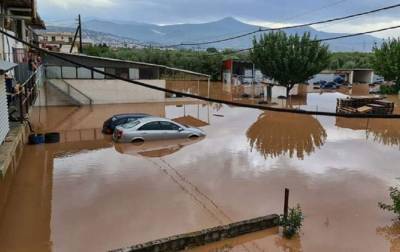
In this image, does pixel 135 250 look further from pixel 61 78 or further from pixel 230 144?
pixel 61 78

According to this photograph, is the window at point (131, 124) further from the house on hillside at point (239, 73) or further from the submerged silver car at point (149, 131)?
the house on hillside at point (239, 73)

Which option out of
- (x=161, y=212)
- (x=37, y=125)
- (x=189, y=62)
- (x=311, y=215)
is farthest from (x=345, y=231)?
(x=189, y=62)

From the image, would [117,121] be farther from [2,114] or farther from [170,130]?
[2,114]

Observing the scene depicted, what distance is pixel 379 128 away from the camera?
26.0 meters

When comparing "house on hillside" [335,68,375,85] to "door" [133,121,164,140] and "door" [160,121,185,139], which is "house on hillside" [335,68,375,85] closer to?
"door" [160,121,185,139]

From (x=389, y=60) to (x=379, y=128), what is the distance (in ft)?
65.0

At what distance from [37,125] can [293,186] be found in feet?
56.0

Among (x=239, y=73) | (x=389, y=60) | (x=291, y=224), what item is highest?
(x=389, y=60)

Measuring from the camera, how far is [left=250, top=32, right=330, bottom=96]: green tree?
123 ft

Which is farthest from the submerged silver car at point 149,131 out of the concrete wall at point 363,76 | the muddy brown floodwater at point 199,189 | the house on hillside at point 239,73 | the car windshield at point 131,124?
the concrete wall at point 363,76

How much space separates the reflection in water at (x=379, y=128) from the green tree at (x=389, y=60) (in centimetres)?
Answer: 1575

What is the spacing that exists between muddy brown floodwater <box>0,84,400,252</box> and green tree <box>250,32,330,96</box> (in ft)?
51.2

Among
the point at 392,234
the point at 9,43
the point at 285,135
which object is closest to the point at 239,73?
the point at 285,135

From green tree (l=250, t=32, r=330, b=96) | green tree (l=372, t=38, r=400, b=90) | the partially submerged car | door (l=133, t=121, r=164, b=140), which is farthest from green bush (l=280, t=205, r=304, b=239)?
green tree (l=372, t=38, r=400, b=90)
